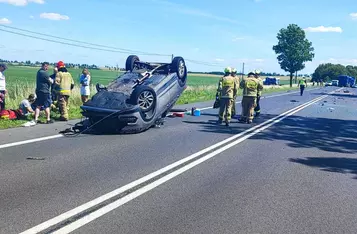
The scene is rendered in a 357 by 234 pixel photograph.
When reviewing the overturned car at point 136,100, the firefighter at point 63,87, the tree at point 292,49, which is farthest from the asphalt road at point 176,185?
the tree at point 292,49

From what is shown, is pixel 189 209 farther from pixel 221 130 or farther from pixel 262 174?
pixel 221 130

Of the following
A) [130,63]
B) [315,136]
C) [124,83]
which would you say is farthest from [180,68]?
[315,136]

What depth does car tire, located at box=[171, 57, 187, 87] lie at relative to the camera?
42.0 feet

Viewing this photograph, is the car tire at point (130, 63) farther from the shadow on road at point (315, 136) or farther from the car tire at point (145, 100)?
the shadow on road at point (315, 136)

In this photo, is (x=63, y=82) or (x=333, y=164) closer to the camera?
(x=333, y=164)

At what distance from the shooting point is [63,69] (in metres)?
12.3

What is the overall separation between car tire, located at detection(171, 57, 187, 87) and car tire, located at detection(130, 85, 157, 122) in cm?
215

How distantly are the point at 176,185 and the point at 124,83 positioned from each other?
20.8 feet

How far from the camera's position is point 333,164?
7.81m

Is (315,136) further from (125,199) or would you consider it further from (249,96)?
(125,199)

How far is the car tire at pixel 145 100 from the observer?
10.5 metres

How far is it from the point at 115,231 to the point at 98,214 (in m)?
0.51

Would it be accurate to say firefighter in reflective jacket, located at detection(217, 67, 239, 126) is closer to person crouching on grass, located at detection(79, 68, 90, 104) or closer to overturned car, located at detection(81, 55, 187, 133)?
overturned car, located at detection(81, 55, 187, 133)

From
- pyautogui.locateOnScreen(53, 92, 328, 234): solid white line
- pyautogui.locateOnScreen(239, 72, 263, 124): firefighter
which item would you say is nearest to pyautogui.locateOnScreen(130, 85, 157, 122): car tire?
pyautogui.locateOnScreen(53, 92, 328, 234): solid white line
